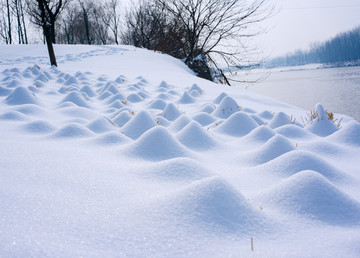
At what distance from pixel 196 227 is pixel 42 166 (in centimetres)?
79

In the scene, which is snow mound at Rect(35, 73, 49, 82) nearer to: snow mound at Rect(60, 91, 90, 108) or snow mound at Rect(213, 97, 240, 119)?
snow mound at Rect(60, 91, 90, 108)

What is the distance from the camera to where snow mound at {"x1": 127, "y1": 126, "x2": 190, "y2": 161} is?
146 cm

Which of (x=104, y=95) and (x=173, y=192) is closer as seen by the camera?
(x=173, y=192)

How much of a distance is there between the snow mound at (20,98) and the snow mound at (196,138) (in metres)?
1.85

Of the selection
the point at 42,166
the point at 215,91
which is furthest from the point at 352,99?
the point at 42,166

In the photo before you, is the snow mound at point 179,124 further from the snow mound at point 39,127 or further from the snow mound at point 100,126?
the snow mound at point 39,127

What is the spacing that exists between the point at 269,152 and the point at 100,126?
131 cm

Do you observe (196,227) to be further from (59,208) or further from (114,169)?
(114,169)

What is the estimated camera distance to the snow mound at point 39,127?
1797mm

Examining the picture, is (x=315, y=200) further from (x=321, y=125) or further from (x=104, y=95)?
(x=104, y=95)

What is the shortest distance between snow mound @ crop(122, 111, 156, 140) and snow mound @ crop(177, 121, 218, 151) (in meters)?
0.31

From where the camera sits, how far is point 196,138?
181 cm

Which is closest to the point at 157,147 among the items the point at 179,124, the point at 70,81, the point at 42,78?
the point at 179,124

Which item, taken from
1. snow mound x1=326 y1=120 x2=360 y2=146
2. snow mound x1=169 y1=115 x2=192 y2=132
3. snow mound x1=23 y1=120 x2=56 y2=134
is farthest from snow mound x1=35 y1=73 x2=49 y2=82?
snow mound x1=326 y1=120 x2=360 y2=146
